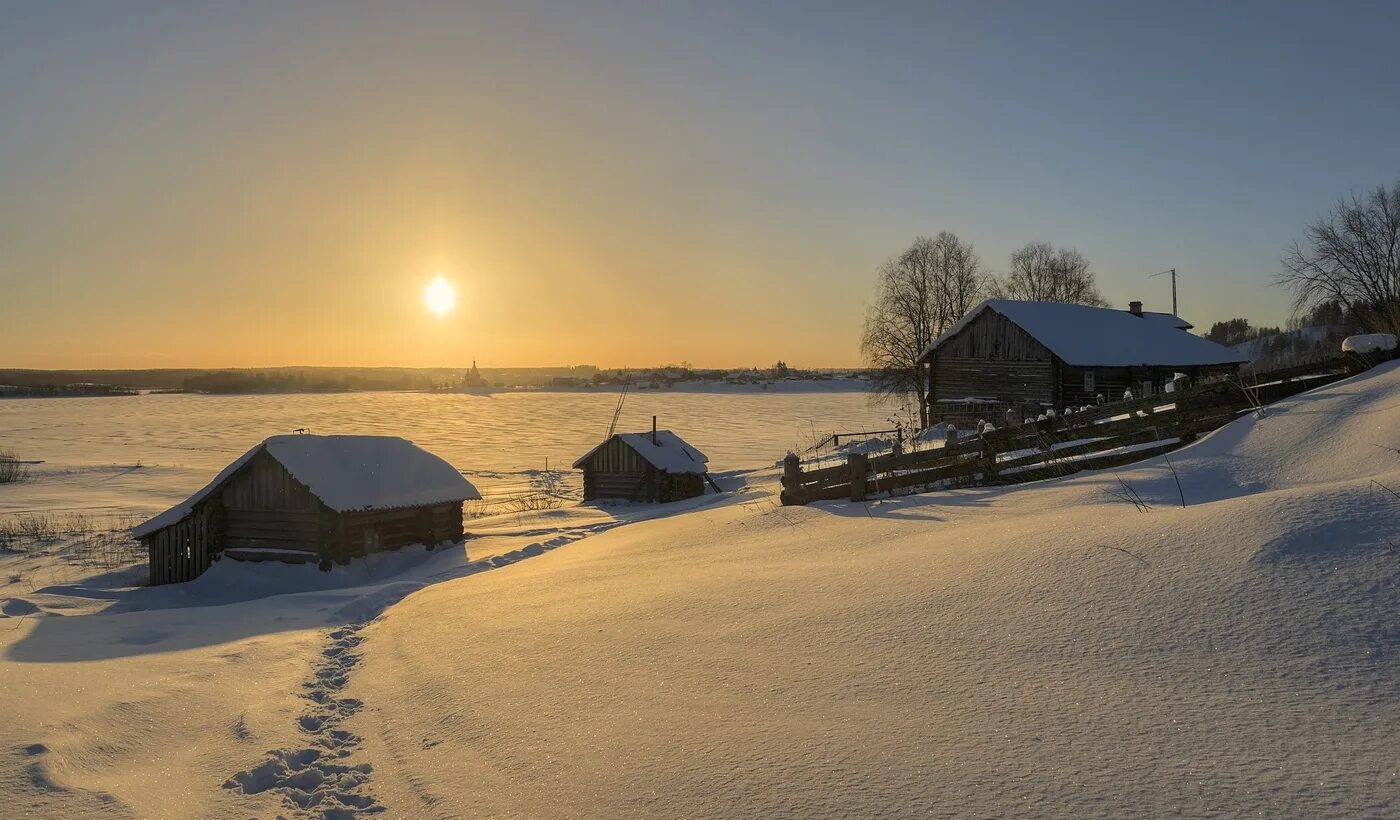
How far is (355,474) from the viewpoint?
20156 millimetres

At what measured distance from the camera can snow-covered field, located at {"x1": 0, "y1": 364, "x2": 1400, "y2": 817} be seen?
3768 mm

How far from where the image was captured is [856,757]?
4082mm

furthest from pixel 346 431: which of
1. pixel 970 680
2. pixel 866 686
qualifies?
pixel 970 680

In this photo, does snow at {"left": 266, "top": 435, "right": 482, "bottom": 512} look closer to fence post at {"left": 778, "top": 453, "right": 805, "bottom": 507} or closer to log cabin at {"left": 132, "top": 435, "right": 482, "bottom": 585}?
log cabin at {"left": 132, "top": 435, "right": 482, "bottom": 585}

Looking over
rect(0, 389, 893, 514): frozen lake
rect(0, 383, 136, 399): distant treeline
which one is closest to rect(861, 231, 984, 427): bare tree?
rect(0, 389, 893, 514): frozen lake

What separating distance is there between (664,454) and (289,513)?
53.9 ft

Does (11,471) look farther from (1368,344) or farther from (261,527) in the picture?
(1368,344)

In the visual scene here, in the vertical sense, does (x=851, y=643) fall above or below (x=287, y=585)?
above

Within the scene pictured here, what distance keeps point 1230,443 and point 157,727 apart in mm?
12040

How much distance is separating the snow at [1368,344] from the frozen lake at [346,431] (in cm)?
3237

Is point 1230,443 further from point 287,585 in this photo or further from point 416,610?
point 287,585

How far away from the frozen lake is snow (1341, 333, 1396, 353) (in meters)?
32.4

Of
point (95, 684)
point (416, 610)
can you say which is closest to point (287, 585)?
point (416, 610)

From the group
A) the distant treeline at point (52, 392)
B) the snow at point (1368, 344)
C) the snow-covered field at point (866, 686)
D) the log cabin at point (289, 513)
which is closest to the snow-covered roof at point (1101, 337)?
the snow at point (1368, 344)
